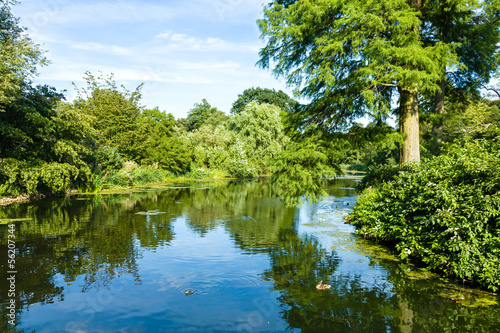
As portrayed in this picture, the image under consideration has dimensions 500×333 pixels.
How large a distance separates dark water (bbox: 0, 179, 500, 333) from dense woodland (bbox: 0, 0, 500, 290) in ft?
3.53

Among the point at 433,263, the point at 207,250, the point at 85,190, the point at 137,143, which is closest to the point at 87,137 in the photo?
the point at 85,190

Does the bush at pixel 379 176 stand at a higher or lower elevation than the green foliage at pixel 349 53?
lower

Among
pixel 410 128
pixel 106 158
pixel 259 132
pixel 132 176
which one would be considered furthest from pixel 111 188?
pixel 410 128

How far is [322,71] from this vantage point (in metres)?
10.3

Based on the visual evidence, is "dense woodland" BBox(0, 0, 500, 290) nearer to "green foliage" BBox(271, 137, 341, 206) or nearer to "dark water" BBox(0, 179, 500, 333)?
"green foliage" BBox(271, 137, 341, 206)

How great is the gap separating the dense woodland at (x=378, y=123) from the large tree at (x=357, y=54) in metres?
0.04

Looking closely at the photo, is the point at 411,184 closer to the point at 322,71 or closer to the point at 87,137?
the point at 322,71

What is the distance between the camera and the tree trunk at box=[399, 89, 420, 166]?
10984 millimetres

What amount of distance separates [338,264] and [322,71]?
595 cm

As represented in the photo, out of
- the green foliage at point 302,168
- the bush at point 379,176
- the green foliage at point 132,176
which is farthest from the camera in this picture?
the green foliage at point 132,176

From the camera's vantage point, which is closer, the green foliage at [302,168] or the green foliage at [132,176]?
the green foliage at [302,168]

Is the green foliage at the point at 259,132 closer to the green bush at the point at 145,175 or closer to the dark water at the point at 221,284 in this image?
the green bush at the point at 145,175

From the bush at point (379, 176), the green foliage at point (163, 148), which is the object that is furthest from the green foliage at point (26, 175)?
the bush at point (379, 176)

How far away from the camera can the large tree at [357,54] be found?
9586 mm
